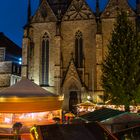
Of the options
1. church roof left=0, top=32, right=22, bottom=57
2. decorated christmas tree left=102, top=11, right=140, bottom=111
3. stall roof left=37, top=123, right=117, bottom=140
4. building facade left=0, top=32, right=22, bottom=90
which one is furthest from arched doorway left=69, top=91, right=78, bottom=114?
stall roof left=37, top=123, right=117, bottom=140

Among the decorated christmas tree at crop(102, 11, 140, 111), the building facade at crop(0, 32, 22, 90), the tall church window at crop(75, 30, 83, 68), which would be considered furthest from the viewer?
the building facade at crop(0, 32, 22, 90)

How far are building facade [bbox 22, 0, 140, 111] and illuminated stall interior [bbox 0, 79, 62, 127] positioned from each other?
19.9m

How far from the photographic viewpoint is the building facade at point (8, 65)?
Answer: 1542 inches

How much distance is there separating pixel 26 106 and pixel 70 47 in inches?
949

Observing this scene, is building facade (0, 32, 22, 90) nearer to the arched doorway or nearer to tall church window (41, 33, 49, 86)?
tall church window (41, 33, 49, 86)

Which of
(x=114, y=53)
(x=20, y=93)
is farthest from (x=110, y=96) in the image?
(x=20, y=93)

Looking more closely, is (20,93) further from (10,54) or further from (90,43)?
(10,54)

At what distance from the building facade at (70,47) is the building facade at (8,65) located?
469 centimetres

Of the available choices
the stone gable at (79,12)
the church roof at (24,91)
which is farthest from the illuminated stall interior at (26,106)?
the stone gable at (79,12)

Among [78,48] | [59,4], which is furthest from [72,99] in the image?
[59,4]

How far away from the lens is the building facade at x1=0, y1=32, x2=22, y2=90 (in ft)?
128

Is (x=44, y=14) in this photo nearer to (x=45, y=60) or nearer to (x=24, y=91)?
(x=45, y=60)

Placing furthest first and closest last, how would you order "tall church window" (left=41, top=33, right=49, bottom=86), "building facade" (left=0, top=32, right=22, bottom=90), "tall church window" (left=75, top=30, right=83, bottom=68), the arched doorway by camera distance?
1. "building facade" (left=0, top=32, right=22, bottom=90)
2. "tall church window" (left=41, top=33, right=49, bottom=86)
3. "tall church window" (left=75, top=30, right=83, bottom=68)
4. the arched doorway

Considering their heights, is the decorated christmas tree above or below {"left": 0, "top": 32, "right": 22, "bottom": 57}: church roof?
below
